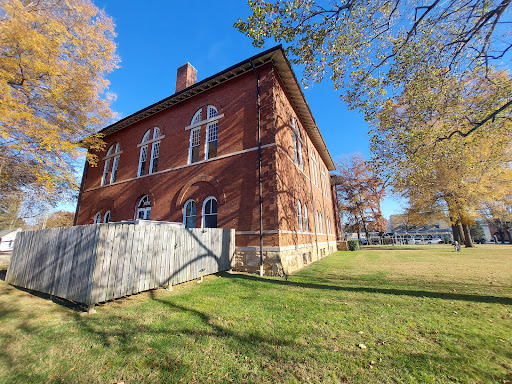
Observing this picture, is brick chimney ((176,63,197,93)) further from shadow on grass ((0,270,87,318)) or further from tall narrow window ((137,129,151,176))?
shadow on grass ((0,270,87,318))

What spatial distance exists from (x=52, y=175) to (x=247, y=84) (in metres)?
11.9

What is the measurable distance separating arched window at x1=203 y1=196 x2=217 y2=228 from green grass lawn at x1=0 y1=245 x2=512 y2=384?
194 inches

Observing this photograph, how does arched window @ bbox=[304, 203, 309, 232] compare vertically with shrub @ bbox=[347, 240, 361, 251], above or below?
above

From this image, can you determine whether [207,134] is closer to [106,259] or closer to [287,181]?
[287,181]

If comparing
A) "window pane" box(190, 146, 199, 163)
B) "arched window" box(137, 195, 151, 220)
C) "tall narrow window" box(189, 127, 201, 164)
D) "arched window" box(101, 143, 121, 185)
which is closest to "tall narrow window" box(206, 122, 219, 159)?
"tall narrow window" box(189, 127, 201, 164)

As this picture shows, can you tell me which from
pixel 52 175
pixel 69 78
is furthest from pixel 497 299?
pixel 69 78

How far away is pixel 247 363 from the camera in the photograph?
9.71 ft

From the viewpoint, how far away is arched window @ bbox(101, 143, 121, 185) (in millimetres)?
17109

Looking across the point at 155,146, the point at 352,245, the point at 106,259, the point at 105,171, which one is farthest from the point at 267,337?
the point at 352,245

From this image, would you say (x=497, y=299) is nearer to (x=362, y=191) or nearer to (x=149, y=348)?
(x=149, y=348)

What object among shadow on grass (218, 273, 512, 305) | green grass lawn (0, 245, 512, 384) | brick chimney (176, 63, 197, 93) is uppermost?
brick chimney (176, 63, 197, 93)

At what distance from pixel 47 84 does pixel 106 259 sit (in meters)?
12.7

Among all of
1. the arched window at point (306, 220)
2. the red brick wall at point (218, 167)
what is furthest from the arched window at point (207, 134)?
the arched window at point (306, 220)

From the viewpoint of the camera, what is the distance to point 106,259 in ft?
17.4
